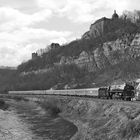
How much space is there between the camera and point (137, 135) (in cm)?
2561

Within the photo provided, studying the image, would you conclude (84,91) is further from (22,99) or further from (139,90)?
(22,99)

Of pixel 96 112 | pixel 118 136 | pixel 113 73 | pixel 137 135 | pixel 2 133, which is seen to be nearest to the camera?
pixel 137 135

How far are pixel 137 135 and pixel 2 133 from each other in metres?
24.4

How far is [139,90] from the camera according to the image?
47.5 metres

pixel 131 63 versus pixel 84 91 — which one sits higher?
pixel 131 63

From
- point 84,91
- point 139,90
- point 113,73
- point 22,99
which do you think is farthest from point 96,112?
point 113,73

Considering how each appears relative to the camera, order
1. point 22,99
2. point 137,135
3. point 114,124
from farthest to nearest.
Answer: point 22,99
point 114,124
point 137,135

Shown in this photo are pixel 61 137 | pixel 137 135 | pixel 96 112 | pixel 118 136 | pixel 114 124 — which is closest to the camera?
pixel 137 135

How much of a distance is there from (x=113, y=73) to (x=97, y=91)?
353ft

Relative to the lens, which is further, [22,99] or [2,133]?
[22,99]

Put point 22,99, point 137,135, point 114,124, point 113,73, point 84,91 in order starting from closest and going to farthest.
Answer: point 137,135, point 114,124, point 84,91, point 22,99, point 113,73

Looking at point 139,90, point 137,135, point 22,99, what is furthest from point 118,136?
point 22,99

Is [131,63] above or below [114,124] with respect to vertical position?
above

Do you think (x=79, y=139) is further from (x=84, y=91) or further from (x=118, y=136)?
(x=84, y=91)
